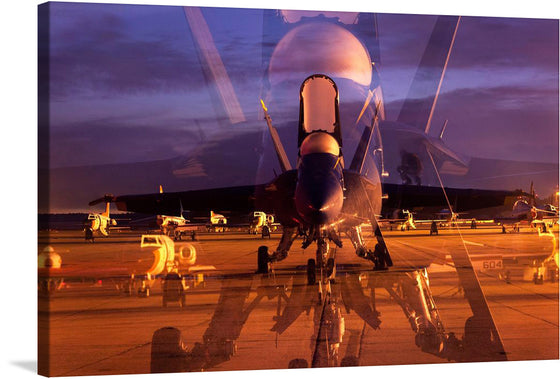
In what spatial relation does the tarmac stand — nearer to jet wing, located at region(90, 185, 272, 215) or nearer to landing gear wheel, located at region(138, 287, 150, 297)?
landing gear wheel, located at region(138, 287, 150, 297)

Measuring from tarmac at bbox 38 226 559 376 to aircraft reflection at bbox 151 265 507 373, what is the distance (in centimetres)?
2

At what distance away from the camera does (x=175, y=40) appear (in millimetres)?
8242

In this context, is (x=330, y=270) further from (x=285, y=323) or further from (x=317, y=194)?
(x=285, y=323)

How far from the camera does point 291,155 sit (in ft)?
31.3

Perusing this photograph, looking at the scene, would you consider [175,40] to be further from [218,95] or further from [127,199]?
[127,199]

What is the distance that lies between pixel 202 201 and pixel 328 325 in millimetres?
5109

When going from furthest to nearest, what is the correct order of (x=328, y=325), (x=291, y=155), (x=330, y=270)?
(x=330, y=270) < (x=291, y=155) < (x=328, y=325)

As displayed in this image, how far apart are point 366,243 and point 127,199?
5.19 metres

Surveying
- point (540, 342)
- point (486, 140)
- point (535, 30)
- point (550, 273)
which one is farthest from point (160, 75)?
point (550, 273)

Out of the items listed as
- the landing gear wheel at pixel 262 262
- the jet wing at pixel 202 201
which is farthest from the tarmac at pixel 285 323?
the jet wing at pixel 202 201

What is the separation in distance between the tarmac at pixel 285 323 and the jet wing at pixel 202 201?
148cm

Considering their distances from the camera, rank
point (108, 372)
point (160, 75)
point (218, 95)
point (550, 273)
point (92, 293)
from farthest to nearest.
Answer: point (550, 273), point (92, 293), point (218, 95), point (160, 75), point (108, 372)

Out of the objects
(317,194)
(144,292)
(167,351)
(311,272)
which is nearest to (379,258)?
(311,272)

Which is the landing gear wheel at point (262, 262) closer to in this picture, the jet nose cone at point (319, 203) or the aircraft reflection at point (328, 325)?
the aircraft reflection at point (328, 325)
